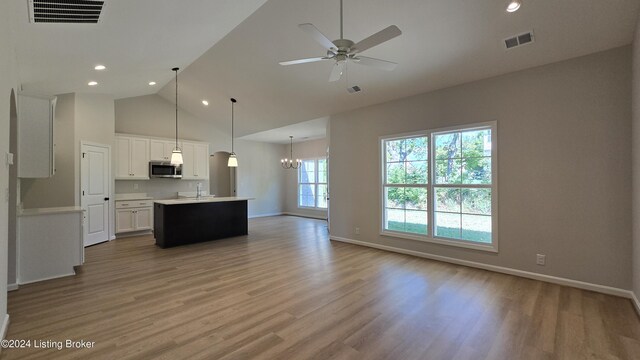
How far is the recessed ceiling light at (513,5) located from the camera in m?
2.70

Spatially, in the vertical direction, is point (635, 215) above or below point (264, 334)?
above

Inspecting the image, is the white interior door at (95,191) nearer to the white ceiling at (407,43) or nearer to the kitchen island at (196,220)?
the kitchen island at (196,220)

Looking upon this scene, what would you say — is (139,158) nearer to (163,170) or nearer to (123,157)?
(123,157)

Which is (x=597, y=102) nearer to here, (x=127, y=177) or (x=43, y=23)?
(x=43, y=23)

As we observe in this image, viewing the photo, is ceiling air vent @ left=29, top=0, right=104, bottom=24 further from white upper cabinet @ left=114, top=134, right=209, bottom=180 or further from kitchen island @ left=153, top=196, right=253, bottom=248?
white upper cabinet @ left=114, top=134, right=209, bottom=180

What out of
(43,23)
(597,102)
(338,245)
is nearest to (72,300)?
(43,23)

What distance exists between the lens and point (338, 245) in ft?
18.5

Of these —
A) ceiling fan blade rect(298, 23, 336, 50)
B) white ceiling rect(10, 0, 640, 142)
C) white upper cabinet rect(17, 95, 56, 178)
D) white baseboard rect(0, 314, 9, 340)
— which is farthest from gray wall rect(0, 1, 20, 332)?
ceiling fan blade rect(298, 23, 336, 50)

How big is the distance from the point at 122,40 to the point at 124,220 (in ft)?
14.9

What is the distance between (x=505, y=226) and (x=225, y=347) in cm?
378

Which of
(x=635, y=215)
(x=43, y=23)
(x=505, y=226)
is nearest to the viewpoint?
(x=43, y=23)

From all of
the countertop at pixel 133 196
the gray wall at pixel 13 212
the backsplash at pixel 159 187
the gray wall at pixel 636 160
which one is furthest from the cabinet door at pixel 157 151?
the gray wall at pixel 636 160

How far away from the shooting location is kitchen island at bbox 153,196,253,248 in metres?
5.48

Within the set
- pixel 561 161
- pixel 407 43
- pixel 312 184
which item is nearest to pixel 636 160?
pixel 561 161
